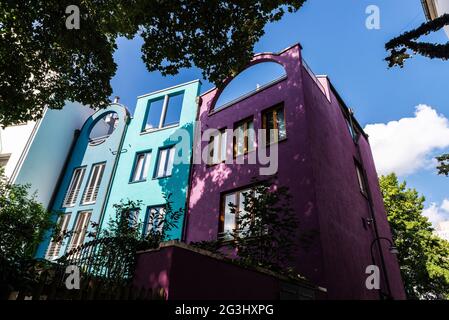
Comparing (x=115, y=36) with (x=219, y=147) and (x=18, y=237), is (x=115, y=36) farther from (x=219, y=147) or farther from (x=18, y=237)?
(x=18, y=237)

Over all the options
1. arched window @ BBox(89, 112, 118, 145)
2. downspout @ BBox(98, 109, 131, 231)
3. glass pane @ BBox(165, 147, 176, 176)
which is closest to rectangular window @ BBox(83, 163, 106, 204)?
downspout @ BBox(98, 109, 131, 231)

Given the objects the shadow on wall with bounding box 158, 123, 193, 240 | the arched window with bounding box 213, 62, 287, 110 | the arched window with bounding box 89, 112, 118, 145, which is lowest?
the shadow on wall with bounding box 158, 123, 193, 240

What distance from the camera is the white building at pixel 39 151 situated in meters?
18.2

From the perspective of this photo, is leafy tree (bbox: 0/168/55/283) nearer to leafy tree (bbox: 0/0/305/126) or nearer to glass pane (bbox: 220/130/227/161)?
leafy tree (bbox: 0/0/305/126)

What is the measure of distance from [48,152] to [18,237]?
45.6 ft

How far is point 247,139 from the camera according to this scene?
524 inches

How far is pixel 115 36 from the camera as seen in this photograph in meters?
11.1

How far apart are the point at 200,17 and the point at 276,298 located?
28.4 feet

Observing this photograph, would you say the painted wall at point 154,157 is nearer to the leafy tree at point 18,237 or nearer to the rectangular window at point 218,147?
the rectangular window at point 218,147

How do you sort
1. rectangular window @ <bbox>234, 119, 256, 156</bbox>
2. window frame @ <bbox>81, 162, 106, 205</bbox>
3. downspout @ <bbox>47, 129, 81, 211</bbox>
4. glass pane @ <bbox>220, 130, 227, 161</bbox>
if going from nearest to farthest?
rectangular window @ <bbox>234, 119, 256, 156</bbox> < glass pane @ <bbox>220, 130, 227, 161</bbox> < window frame @ <bbox>81, 162, 106, 205</bbox> < downspout @ <bbox>47, 129, 81, 211</bbox>

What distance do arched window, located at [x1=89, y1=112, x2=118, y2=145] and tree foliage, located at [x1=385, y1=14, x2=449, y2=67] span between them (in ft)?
64.2

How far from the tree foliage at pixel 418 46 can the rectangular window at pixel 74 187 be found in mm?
19529

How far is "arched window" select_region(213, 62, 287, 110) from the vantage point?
45.7 ft

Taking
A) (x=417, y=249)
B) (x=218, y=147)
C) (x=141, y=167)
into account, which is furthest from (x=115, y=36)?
(x=417, y=249)
